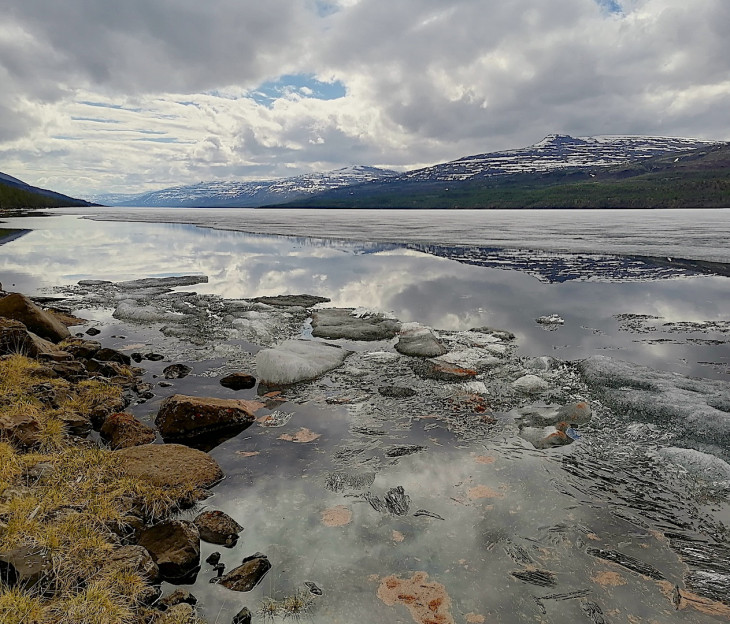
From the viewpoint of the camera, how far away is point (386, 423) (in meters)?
10.3

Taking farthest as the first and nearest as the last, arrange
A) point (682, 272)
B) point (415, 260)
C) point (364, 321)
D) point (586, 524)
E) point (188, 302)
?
1. point (415, 260)
2. point (682, 272)
3. point (188, 302)
4. point (364, 321)
5. point (586, 524)

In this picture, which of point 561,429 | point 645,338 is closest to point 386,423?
point 561,429

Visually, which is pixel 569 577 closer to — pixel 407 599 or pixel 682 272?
pixel 407 599

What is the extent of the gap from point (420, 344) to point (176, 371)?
7602 mm

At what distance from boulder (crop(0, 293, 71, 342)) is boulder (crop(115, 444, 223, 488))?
914cm

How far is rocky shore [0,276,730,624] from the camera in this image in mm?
5418

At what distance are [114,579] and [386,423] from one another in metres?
6.07

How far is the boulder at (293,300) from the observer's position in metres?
22.5

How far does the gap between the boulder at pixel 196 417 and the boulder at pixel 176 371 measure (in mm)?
2903

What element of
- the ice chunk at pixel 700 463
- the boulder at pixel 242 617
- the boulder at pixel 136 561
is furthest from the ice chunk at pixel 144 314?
the ice chunk at pixel 700 463

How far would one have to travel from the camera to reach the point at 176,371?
1338 cm

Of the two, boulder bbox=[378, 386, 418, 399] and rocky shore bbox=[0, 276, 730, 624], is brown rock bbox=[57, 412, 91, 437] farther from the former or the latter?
boulder bbox=[378, 386, 418, 399]

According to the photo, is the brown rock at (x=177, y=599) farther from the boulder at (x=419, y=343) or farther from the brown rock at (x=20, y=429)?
the boulder at (x=419, y=343)

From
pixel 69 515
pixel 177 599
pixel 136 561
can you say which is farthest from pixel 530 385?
pixel 69 515
